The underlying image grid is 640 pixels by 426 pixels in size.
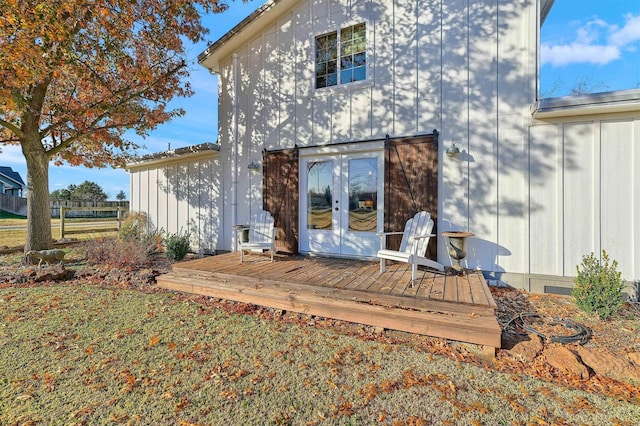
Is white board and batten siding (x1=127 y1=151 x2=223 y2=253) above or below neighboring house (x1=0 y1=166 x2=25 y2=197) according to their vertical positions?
below

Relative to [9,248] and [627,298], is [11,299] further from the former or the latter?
[627,298]

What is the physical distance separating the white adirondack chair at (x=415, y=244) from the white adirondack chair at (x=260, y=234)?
6.58 ft

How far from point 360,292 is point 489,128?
339 centimetres

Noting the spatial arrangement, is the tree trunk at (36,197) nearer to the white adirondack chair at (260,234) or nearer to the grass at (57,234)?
the grass at (57,234)

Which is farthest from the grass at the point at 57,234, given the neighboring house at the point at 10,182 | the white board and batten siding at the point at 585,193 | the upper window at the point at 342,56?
the neighboring house at the point at 10,182

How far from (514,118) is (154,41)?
24.1 feet

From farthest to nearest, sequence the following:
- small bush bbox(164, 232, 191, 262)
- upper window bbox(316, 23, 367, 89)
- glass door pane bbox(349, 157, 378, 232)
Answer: small bush bbox(164, 232, 191, 262) < upper window bbox(316, 23, 367, 89) < glass door pane bbox(349, 157, 378, 232)

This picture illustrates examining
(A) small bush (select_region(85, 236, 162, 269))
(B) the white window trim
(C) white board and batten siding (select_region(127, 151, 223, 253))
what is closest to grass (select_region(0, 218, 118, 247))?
(C) white board and batten siding (select_region(127, 151, 223, 253))

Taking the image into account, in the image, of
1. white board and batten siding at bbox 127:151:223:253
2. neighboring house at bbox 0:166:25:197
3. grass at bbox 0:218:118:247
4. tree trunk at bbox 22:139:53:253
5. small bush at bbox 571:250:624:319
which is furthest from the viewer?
neighboring house at bbox 0:166:25:197

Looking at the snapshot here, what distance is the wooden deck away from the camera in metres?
3.00

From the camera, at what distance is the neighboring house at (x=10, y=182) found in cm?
3053

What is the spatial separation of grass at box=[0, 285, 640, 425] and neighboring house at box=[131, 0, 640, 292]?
8.86 feet

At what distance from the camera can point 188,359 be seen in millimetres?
2664

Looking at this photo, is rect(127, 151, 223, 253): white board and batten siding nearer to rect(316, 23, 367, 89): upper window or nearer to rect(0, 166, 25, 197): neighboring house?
rect(316, 23, 367, 89): upper window
